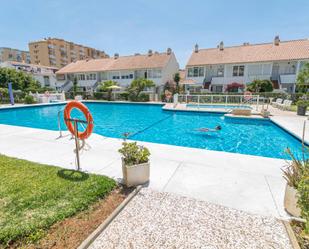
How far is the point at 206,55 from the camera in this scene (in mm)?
28391

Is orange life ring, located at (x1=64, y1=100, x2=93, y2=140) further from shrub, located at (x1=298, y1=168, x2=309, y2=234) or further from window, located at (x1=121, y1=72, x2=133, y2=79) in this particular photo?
window, located at (x1=121, y1=72, x2=133, y2=79)

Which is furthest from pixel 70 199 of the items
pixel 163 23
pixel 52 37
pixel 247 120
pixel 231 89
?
pixel 52 37

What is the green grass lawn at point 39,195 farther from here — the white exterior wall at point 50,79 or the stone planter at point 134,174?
the white exterior wall at point 50,79

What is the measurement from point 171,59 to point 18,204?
3139 centimetres

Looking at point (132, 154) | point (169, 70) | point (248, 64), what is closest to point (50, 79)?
point (169, 70)

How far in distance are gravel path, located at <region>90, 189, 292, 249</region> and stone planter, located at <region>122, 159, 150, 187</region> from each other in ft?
1.84

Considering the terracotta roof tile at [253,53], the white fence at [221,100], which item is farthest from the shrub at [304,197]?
the terracotta roof tile at [253,53]

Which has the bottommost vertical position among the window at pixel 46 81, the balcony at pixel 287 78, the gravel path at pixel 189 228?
the gravel path at pixel 189 228

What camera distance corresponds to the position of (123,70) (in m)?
31.1

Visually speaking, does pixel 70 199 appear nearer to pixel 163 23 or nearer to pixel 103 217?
pixel 103 217

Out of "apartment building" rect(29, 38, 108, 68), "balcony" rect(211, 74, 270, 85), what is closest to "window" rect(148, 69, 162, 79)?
"balcony" rect(211, 74, 270, 85)

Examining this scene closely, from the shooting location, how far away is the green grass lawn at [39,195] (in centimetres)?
247

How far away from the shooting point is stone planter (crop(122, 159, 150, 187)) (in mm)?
3538

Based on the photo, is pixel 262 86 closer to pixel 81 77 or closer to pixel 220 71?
pixel 220 71
